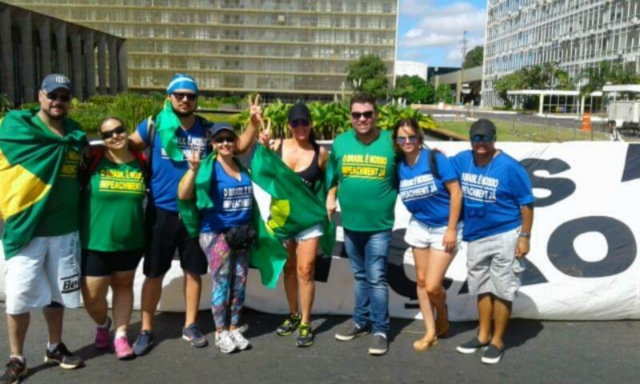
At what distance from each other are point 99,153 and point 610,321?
443 cm

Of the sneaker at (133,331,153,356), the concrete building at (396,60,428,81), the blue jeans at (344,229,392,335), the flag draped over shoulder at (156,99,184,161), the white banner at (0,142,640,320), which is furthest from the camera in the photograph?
the concrete building at (396,60,428,81)

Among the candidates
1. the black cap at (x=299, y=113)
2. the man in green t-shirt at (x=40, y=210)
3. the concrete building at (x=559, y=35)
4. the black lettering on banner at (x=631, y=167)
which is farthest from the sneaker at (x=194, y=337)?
the concrete building at (x=559, y=35)

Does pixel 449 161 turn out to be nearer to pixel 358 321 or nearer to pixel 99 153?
pixel 358 321

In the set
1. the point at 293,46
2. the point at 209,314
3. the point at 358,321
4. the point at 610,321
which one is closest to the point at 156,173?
the point at 209,314

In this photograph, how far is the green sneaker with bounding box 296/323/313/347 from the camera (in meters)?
4.52

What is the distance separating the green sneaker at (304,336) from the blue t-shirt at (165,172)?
1334mm

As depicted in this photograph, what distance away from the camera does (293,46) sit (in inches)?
4107

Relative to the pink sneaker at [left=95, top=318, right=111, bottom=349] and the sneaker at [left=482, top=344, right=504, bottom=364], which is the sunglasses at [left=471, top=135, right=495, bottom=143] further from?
the pink sneaker at [left=95, top=318, right=111, bottom=349]

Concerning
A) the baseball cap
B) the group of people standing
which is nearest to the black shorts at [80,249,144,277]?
the group of people standing

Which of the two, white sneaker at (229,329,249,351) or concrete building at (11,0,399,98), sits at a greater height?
concrete building at (11,0,399,98)

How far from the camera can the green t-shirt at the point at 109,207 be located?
13.4ft

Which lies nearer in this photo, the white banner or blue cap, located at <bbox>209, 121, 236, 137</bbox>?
blue cap, located at <bbox>209, 121, 236, 137</bbox>

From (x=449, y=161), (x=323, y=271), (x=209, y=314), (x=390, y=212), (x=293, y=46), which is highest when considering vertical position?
(x=293, y=46)

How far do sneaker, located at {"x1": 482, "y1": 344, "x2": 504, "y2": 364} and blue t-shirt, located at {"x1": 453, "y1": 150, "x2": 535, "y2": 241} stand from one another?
83cm
